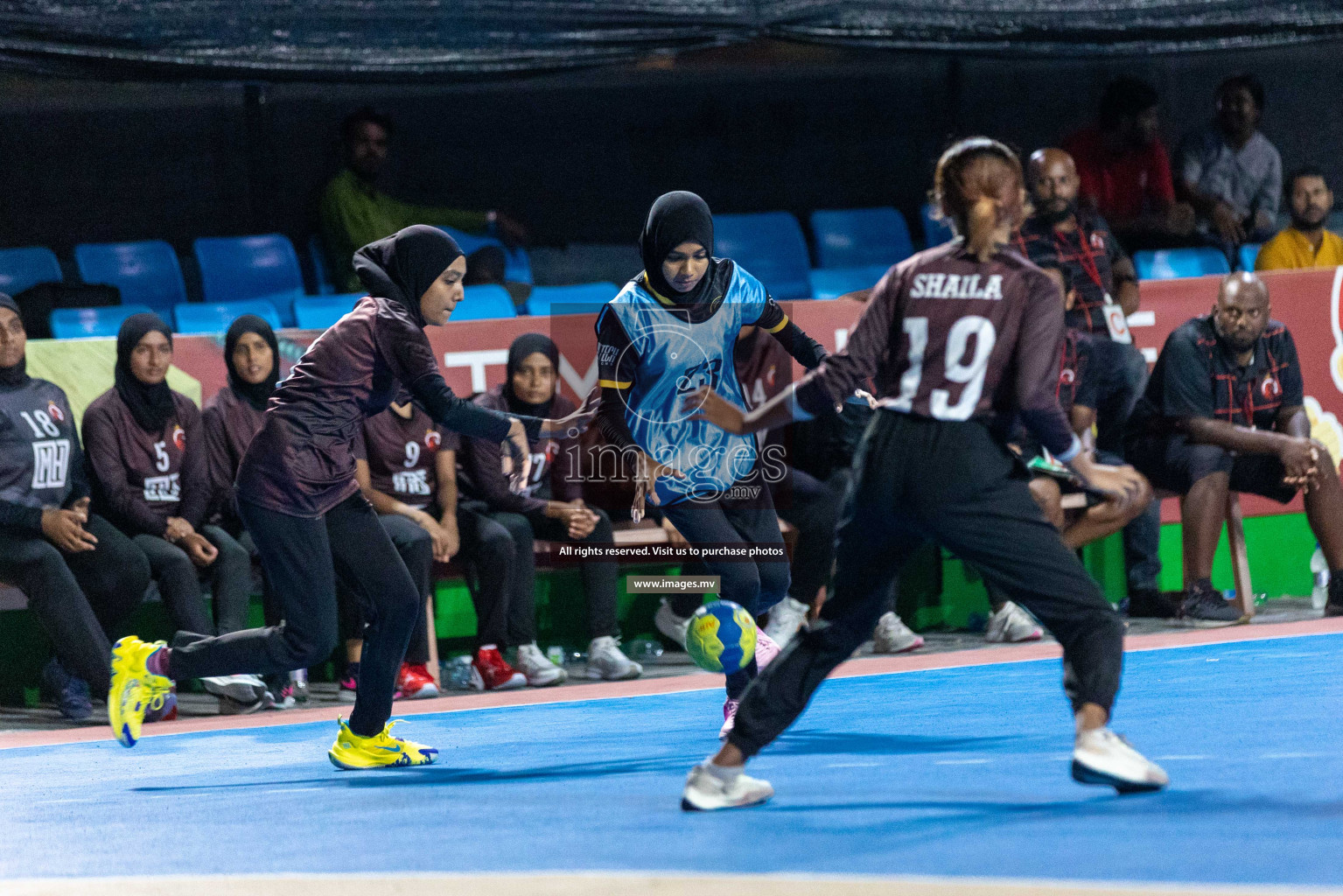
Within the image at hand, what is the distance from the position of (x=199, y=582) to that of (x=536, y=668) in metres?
1.74

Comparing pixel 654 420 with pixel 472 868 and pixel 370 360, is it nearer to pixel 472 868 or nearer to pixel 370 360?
pixel 370 360

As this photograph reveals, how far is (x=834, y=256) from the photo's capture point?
12.6m

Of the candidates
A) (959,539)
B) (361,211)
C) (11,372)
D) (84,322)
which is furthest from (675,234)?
(361,211)

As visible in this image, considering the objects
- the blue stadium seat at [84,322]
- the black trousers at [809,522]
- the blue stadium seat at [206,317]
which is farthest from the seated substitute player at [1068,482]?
the blue stadium seat at [84,322]

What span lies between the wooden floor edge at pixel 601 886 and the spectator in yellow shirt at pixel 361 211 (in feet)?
Result: 23.6

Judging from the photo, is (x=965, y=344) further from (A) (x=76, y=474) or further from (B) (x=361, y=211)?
(B) (x=361, y=211)

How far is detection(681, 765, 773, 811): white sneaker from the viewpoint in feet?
15.6

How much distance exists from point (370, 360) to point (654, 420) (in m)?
1.18

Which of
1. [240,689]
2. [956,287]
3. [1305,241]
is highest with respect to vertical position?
[956,287]

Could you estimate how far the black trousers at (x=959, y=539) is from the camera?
4.54m

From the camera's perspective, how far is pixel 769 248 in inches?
484

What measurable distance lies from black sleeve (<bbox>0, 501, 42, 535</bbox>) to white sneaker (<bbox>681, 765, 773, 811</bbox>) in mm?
4357

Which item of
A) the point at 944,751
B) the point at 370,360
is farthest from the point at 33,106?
the point at 944,751

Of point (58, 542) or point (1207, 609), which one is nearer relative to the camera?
point (58, 542)
